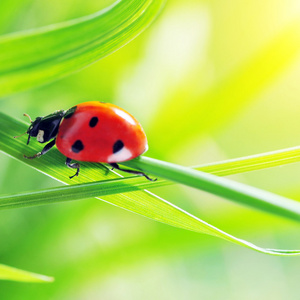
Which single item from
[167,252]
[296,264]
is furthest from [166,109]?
[296,264]

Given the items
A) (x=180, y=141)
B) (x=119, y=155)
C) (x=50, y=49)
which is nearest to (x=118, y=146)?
(x=119, y=155)

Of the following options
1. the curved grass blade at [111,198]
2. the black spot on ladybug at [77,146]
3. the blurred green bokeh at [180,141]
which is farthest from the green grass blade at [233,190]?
the blurred green bokeh at [180,141]

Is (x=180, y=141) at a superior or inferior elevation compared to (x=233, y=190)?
superior

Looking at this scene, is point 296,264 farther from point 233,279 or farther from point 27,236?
point 27,236

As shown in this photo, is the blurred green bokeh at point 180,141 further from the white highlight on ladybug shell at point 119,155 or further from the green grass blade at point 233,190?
the green grass blade at point 233,190

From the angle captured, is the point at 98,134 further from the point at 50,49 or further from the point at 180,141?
the point at 180,141

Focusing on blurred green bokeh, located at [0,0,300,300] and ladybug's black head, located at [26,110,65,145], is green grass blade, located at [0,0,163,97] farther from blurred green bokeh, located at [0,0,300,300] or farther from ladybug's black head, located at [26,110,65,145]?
blurred green bokeh, located at [0,0,300,300]
